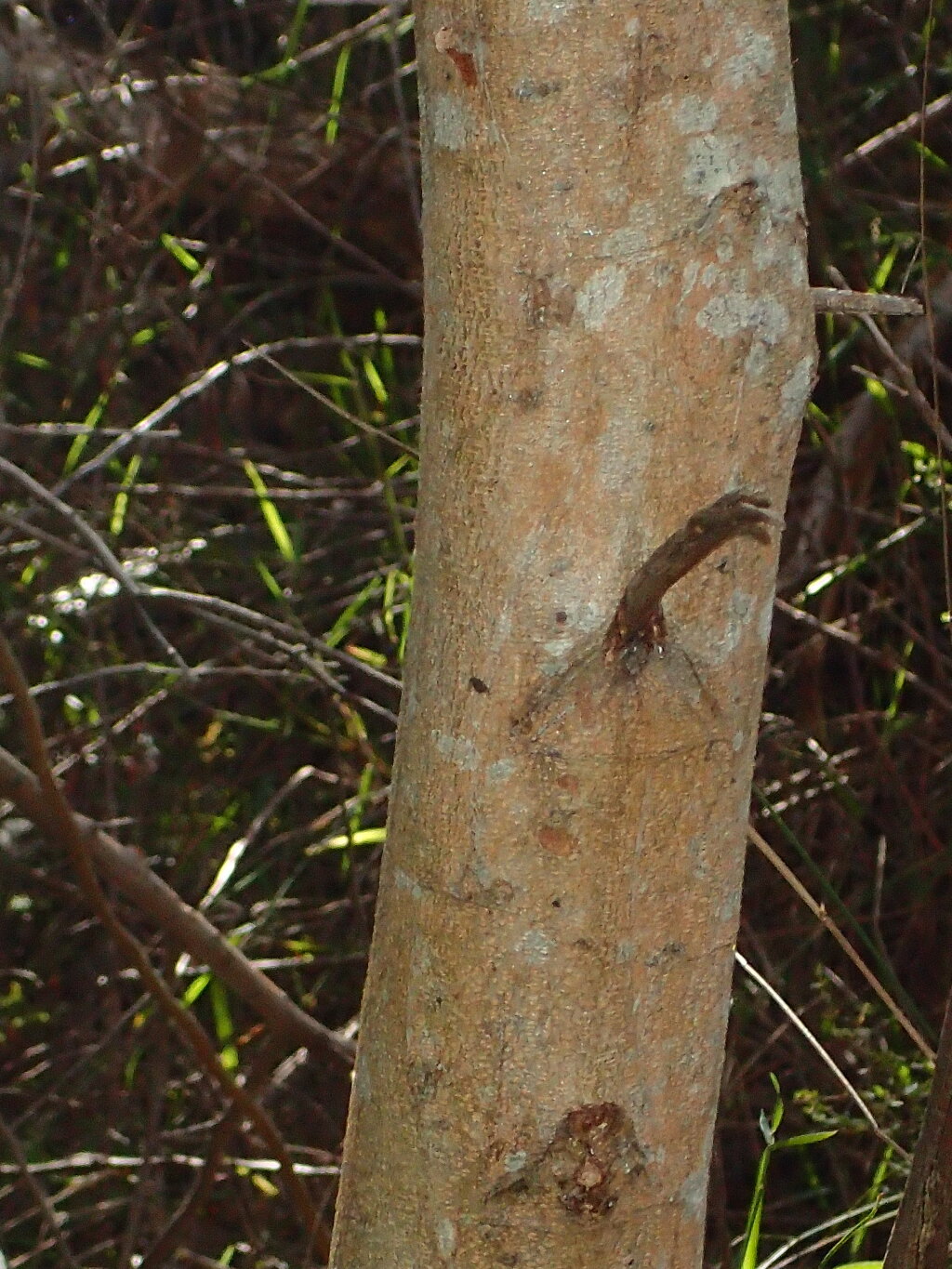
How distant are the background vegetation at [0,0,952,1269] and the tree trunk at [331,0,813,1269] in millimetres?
775

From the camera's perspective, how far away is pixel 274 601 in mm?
1821

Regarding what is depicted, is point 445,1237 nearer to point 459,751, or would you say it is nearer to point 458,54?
point 459,751

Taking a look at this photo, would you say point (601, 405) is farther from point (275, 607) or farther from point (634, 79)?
point (275, 607)

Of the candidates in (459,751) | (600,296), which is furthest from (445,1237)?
(600,296)

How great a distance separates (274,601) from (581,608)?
1408mm

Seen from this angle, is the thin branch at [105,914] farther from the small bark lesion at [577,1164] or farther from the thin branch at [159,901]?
the small bark lesion at [577,1164]

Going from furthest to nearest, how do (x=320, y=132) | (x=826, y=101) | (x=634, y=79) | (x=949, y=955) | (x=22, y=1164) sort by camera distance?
(x=320, y=132)
(x=826, y=101)
(x=949, y=955)
(x=22, y=1164)
(x=634, y=79)

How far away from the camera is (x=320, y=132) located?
78.7 inches

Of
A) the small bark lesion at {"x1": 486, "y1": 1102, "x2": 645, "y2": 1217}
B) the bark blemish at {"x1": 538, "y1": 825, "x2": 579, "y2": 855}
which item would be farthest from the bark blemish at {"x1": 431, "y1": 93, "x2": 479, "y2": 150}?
the small bark lesion at {"x1": 486, "y1": 1102, "x2": 645, "y2": 1217}

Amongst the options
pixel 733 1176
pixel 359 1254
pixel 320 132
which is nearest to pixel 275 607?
pixel 320 132

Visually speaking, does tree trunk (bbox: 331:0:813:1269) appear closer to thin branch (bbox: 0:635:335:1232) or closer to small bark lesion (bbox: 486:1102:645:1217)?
small bark lesion (bbox: 486:1102:645:1217)

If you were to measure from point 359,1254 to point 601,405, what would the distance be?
34 centimetres

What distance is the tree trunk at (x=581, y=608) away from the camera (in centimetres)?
44

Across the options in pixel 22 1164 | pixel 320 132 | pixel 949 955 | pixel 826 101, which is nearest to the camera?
pixel 22 1164
